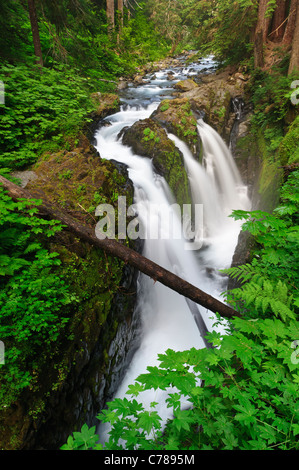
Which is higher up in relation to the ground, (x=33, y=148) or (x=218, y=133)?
(x=218, y=133)

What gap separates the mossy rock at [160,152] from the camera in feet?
22.4

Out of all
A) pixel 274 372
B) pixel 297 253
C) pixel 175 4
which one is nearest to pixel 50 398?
pixel 274 372

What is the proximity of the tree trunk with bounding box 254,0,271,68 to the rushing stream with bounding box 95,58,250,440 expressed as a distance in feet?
12.4

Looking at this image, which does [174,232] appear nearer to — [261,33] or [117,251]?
[117,251]

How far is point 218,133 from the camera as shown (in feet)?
32.6

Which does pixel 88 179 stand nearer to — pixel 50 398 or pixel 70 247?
pixel 70 247

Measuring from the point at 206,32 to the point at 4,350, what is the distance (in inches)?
604

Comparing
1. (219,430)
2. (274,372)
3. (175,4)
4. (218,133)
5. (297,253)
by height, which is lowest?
(219,430)

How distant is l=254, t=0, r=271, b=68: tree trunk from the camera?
366 inches

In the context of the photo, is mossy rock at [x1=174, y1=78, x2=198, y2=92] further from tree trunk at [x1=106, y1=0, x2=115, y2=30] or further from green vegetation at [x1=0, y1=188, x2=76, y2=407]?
green vegetation at [x1=0, y1=188, x2=76, y2=407]

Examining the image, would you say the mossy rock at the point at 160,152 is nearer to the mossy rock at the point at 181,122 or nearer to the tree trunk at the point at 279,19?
the mossy rock at the point at 181,122

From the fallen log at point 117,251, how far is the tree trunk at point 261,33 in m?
11.3

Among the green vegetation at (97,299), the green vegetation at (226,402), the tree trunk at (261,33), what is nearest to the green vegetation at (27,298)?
the green vegetation at (97,299)
